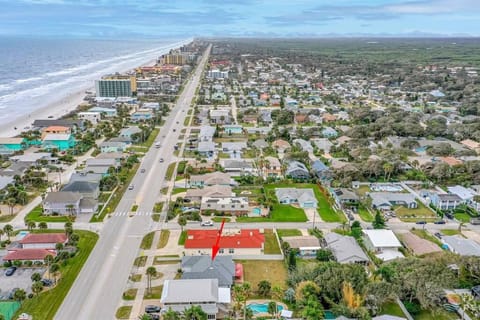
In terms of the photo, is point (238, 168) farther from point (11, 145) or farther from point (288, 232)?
point (11, 145)

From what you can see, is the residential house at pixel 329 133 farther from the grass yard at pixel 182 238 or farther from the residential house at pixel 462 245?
the grass yard at pixel 182 238

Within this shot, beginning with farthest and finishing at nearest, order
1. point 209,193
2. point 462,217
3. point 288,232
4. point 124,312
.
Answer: point 209,193 → point 462,217 → point 288,232 → point 124,312

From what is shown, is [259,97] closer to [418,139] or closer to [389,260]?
[418,139]

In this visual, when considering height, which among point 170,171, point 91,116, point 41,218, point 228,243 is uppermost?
point 91,116

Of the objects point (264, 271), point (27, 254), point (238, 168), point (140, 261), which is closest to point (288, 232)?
point (264, 271)

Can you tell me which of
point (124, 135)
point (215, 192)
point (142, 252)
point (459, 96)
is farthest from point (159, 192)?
point (459, 96)

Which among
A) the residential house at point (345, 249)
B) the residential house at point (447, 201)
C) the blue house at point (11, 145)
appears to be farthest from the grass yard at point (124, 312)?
the blue house at point (11, 145)
